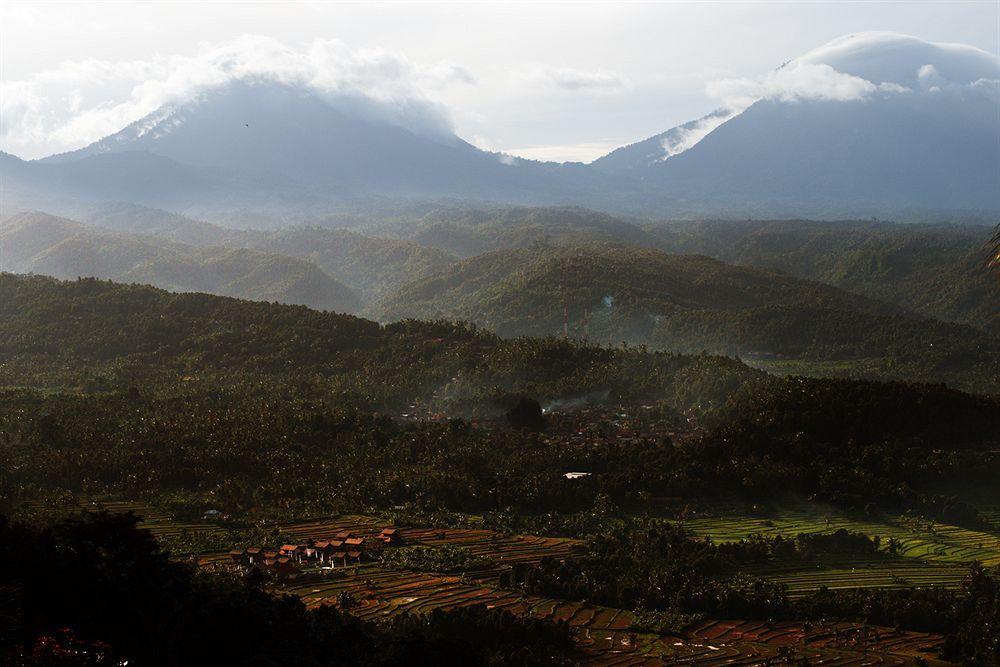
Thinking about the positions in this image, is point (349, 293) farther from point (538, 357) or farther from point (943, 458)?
point (943, 458)

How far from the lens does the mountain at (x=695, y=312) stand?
70750mm

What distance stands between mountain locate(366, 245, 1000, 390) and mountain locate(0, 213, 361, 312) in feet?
46.5

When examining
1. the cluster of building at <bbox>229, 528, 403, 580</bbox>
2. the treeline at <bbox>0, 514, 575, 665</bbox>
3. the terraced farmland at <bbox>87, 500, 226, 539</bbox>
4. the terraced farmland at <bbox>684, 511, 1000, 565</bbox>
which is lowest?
the terraced farmland at <bbox>684, 511, 1000, 565</bbox>

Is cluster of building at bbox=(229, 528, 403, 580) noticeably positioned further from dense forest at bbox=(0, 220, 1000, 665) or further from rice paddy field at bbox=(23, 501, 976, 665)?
dense forest at bbox=(0, 220, 1000, 665)

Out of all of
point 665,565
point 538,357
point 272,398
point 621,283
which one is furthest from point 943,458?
point 621,283

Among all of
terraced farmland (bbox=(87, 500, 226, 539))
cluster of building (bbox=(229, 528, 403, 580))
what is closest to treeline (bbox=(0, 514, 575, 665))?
cluster of building (bbox=(229, 528, 403, 580))

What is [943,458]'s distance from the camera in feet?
104

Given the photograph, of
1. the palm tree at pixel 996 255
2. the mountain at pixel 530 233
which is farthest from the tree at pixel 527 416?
the mountain at pixel 530 233

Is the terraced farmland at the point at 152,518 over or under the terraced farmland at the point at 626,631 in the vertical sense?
over

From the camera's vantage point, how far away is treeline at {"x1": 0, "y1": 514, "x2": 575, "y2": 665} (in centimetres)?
1391

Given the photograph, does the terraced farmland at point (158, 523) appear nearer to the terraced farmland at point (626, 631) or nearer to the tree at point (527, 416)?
the terraced farmland at point (626, 631)

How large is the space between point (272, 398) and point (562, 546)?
20.9m

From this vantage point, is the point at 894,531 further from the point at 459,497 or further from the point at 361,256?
the point at 361,256

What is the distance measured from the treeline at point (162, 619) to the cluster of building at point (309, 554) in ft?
15.8
